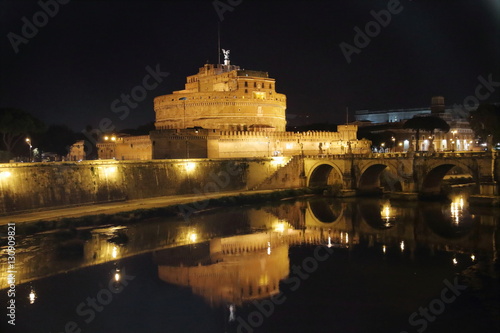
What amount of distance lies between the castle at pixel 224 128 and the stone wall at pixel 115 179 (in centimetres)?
319

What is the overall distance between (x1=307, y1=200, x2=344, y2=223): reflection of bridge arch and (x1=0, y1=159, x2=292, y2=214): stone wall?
609cm

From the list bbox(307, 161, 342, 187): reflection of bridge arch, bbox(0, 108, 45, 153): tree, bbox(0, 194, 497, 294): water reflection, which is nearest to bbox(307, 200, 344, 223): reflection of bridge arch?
bbox(0, 194, 497, 294): water reflection

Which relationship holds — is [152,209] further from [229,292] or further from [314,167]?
[314,167]

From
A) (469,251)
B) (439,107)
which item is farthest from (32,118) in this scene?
(439,107)

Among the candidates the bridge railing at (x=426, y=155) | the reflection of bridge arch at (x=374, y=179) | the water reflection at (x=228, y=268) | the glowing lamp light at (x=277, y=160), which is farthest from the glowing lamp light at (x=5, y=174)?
the reflection of bridge arch at (x=374, y=179)

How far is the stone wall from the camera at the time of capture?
2273 centimetres

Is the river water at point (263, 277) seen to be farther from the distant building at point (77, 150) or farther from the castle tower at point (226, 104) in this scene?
the distant building at point (77, 150)

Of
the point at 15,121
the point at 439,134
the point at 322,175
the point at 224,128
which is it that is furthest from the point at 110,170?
the point at 439,134

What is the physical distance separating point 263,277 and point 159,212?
1148 cm

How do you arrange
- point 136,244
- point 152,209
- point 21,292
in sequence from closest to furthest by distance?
point 21,292
point 136,244
point 152,209

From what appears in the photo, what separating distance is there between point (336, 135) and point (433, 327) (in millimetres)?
35325

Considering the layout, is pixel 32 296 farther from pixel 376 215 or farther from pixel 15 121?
pixel 15 121

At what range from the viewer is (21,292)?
529 inches

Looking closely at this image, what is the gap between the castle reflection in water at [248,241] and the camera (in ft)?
49.4
